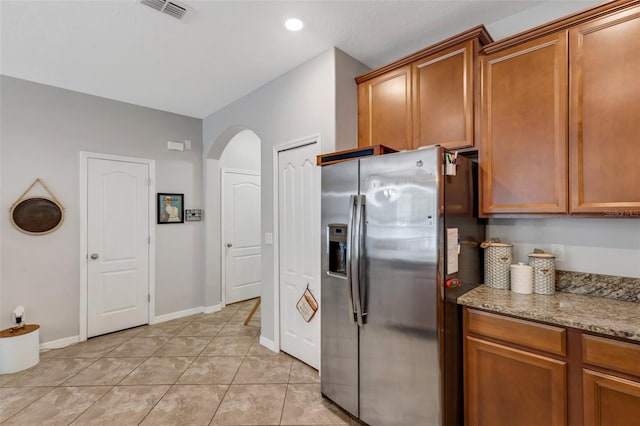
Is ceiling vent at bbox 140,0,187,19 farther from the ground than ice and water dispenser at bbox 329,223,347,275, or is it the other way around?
ceiling vent at bbox 140,0,187,19

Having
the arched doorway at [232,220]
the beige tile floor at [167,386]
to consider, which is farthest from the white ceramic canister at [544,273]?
the arched doorway at [232,220]

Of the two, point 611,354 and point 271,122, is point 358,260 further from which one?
point 271,122

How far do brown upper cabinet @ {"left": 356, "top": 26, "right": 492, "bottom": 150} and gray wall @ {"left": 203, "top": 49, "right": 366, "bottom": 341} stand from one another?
0.24 metres

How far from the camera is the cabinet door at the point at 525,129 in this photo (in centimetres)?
172

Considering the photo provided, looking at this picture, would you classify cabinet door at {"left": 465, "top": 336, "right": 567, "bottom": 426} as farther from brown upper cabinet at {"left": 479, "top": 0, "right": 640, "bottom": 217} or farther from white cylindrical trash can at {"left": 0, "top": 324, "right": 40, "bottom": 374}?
white cylindrical trash can at {"left": 0, "top": 324, "right": 40, "bottom": 374}

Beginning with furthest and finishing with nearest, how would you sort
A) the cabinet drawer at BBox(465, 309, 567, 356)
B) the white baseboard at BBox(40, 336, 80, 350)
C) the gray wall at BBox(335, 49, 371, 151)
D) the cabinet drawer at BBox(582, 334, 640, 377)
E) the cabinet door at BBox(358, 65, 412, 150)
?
the white baseboard at BBox(40, 336, 80, 350) → the gray wall at BBox(335, 49, 371, 151) → the cabinet door at BBox(358, 65, 412, 150) → the cabinet drawer at BBox(465, 309, 567, 356) → the cabinet drawer at BBox(582, 334, 640, 377)

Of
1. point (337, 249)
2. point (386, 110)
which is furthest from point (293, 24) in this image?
point (337, 249)

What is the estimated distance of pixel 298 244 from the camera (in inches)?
110

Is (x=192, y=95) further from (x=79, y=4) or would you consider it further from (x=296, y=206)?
(x=296, y=206)

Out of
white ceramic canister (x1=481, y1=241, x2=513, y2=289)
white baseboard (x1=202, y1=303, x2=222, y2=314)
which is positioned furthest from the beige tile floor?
white ceramic canister (x1=481, y1=241, x2=513, y2=289)

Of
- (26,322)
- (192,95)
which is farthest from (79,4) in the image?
(26,322)

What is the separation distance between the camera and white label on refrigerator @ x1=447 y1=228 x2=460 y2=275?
167 cm

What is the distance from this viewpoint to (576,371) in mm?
1423

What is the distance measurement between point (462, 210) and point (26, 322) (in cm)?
426
